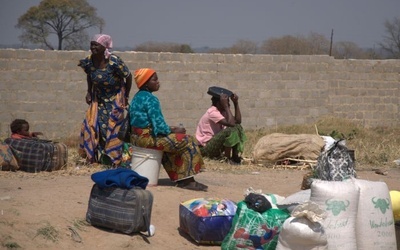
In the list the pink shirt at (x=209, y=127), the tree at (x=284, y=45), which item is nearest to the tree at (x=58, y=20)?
the tree at (x=284, y=45)

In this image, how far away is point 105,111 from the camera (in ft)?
32.2

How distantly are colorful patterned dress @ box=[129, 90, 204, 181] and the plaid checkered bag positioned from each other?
151cm

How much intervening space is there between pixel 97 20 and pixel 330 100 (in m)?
20.8

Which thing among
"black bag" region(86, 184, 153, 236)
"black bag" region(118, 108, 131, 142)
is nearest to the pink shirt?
"black bag" region(118, 108, 131, 142)

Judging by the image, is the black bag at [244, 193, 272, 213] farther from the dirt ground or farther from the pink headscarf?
the pink headscarf

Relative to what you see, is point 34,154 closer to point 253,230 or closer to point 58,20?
point 253,230

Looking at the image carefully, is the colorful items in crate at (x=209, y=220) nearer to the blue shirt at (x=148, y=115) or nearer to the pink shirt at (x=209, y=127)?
the blue shirt at (x=148, y=115)

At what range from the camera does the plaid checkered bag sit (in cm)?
915

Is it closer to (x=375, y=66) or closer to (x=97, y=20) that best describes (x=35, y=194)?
(x=375, y=66)

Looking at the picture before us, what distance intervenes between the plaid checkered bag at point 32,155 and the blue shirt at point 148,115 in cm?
157

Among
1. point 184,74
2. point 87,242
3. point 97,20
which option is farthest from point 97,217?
point 97,20

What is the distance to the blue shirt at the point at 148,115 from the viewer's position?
7.97 m

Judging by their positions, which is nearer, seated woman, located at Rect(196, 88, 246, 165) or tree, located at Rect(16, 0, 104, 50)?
seated woman, located at Rect(196, 88, 246, 165)

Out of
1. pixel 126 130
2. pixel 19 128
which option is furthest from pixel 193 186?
pixel 19 128
